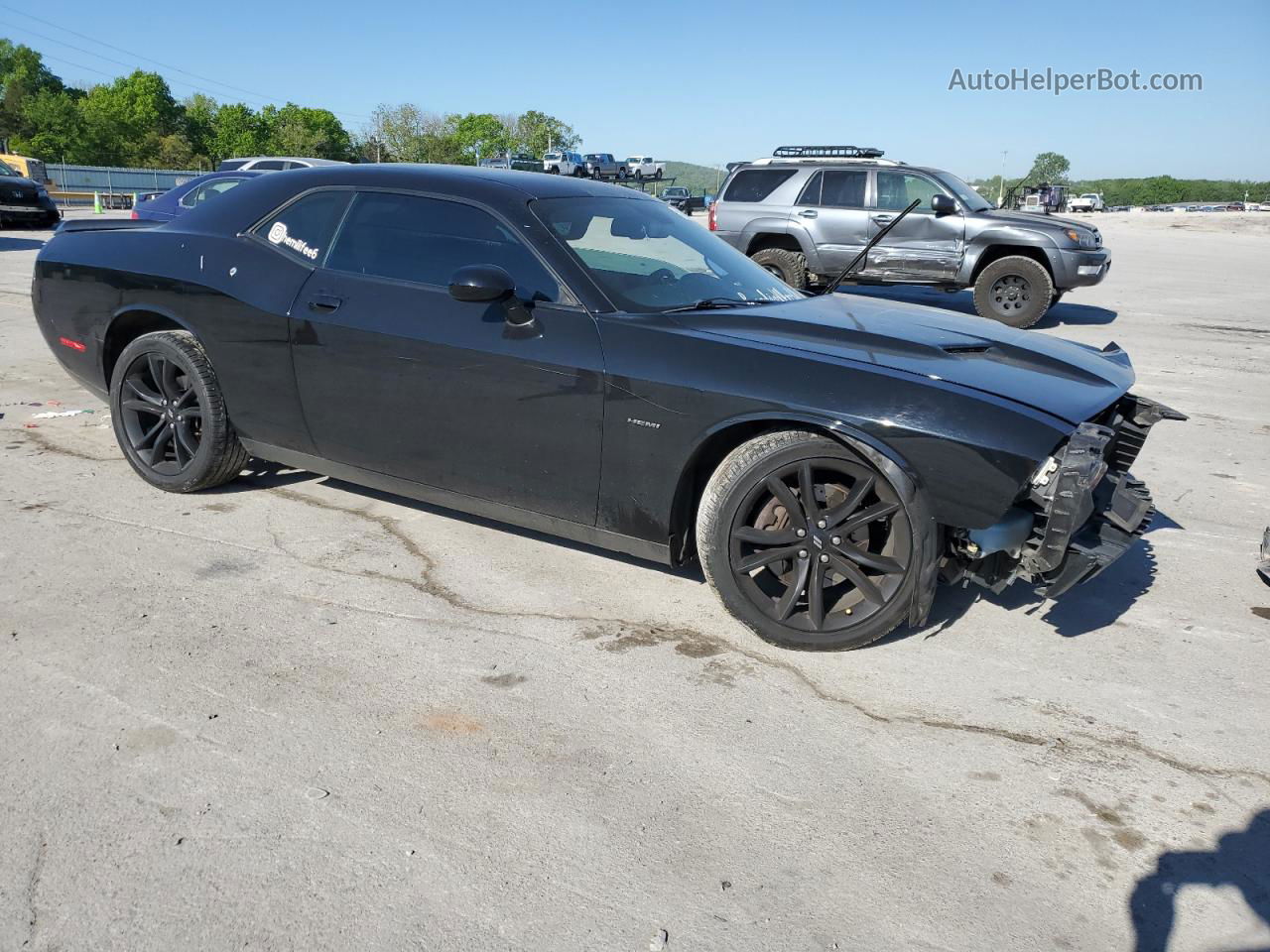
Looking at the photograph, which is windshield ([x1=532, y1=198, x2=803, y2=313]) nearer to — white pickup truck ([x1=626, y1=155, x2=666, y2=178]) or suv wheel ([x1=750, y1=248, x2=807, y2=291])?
suv wheel ([x1=750, y1=248, x2=807, y2=291])

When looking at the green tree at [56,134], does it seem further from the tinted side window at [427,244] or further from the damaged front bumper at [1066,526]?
the damaged front bumper at [1066,526]

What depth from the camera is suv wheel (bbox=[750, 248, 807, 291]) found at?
12.2 meters

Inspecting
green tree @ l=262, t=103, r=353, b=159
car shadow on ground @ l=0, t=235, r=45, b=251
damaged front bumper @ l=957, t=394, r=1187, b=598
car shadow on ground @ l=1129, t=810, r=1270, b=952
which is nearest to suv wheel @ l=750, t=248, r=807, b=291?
damaged front bumper @ l=957, t=394, r=1187, b=598

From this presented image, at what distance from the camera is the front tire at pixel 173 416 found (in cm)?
449

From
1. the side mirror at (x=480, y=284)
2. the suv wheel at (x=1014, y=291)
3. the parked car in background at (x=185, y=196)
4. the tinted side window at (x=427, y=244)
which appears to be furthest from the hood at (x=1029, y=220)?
the parked car in background at (x=185, y=196)

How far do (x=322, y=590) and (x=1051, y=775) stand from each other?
261cm

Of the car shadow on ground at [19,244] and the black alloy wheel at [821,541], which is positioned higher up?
the car shadow on ground at [19,244]

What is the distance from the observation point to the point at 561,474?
3619mm

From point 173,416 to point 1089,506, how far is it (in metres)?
3.98

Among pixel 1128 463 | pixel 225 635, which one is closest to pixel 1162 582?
pixel 1128 463

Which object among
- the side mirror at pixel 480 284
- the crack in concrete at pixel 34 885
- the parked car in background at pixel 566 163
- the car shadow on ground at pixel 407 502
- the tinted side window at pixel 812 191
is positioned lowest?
the crack in concrete at pixel 34 885

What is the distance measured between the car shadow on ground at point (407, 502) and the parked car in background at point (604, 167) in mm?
38073

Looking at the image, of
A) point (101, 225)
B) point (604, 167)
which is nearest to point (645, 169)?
point (604, 167)

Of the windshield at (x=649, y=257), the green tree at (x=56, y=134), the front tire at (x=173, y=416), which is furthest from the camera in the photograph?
the green tree at (x=56, y=134)
